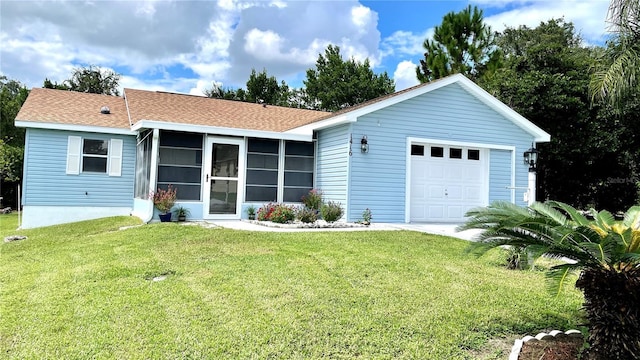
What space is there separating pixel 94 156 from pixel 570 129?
1750cm

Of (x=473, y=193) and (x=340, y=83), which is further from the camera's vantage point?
(x=340, y=83)

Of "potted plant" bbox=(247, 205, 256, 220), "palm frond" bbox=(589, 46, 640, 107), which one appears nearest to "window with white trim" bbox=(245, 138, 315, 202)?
"potted plant" bbox=(247, 205, 256, 220)

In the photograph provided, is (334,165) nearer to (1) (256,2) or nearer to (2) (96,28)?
(1) (256,2)

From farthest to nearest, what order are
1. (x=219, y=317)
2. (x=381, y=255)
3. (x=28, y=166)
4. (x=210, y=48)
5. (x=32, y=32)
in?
(x=210, y=48), (x=28, y=166), (x=32, y=32), (x=381, y=255), (x=219, y=317)

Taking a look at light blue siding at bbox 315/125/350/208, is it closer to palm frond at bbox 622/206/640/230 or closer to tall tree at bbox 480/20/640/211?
palm frond at bbox 622/206/640/230

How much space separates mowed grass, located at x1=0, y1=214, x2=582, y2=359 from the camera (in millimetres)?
3330

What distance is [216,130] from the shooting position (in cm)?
1089

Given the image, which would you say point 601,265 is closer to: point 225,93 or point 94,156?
point 94,156

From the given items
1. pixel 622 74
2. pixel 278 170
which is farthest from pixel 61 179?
pixel 622 74

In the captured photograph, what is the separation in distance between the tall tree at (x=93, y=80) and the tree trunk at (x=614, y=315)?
33858 mm

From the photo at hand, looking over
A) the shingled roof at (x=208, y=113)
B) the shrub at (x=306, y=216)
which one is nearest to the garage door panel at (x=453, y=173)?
the shrub at (x=306, y=216)

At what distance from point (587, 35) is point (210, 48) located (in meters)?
26.0

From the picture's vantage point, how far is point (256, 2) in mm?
13016

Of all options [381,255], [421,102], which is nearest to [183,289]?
[381,255]
